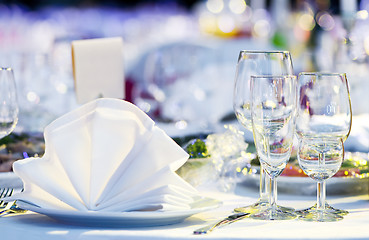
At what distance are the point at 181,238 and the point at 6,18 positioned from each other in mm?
8208

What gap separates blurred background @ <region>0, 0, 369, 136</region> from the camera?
3.20 meters

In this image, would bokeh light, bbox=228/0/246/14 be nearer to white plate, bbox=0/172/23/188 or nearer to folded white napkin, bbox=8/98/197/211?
white plate, bbox=0/172/23/188

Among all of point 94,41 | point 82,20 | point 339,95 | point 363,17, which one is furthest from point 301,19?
point 339,95

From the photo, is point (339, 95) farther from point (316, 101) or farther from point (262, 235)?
point (262, 235)

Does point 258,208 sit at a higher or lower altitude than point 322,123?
lower

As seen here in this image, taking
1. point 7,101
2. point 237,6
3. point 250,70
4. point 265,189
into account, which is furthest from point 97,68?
point 237,6

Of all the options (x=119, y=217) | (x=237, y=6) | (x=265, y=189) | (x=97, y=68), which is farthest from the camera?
(x=237, y=6)

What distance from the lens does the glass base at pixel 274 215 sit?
1329 mm

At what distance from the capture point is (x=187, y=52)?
178 inches

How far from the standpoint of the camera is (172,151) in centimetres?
135

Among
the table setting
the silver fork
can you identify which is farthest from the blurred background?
the silver fork

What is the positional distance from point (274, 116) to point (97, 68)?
0.82 m

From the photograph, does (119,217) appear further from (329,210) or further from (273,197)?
(329,210)

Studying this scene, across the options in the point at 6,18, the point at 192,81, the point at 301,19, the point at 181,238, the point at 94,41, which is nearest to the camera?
the point at 181,238
